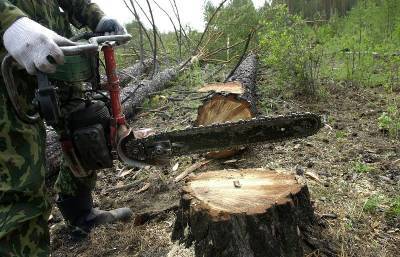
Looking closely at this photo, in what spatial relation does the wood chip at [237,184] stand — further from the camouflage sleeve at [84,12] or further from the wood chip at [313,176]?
the camouflage sleeve at [84,12]

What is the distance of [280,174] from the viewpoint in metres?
2.34

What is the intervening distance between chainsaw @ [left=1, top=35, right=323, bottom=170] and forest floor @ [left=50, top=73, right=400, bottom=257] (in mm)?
526

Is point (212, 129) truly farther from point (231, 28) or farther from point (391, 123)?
point (231, 28)

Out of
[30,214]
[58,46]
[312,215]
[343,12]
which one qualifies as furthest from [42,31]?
[343,12]

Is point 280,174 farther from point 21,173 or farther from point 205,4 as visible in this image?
point 205,4

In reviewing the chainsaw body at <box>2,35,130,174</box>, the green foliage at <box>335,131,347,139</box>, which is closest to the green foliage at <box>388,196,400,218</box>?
the green foliage at <box>335,131,347,139</box>

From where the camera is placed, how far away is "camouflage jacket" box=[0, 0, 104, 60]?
1745 mm

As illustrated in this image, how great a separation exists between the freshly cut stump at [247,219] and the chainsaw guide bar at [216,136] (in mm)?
241

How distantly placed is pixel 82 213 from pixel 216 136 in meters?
1.13

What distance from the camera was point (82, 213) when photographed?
2.78m

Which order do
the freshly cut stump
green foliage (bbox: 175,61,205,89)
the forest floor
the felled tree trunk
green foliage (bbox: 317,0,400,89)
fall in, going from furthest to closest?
green foliage (bbox: 175,61,205,89)
green foliage (bbox: 317,0,400,89)
the felled tree trunk
the forest floor
the freshly cut stump

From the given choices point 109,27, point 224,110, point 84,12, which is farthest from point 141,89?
point 109,27

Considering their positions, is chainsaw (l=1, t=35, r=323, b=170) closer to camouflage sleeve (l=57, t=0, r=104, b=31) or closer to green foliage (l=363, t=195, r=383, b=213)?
camouflage sleeve (l=57, t=0, r=104, b=31)

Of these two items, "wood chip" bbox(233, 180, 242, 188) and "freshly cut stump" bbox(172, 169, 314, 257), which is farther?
"wood chip" bbox(233, 180, 242, 188)
